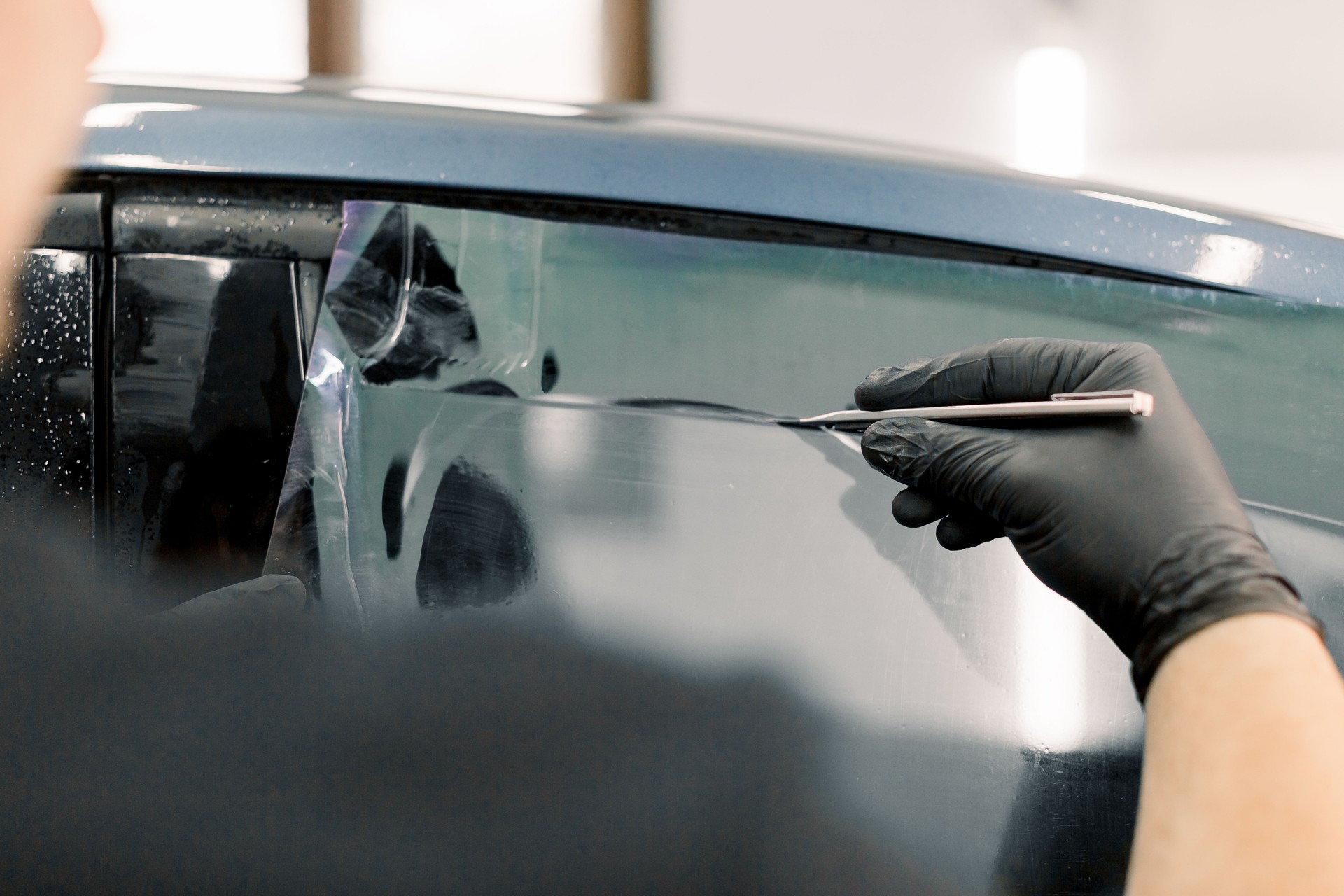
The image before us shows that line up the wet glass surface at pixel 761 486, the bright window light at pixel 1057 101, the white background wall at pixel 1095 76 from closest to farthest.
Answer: the wet glass surface at pixel 761 486 → the white background wall at pixel 1095 76 → the bright window light at pixel 1057 101

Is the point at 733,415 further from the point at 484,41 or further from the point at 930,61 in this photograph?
the point at 484,41

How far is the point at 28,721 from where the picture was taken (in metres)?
0.64

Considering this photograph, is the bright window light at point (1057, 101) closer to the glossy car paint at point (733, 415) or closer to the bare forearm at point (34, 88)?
the glossy car paint at point (733, 415)

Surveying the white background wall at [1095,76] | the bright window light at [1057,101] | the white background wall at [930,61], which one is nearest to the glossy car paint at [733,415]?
the white background wall at [1095,76]

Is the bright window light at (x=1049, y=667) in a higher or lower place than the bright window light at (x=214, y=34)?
lower

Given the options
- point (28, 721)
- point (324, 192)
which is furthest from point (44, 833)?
point (324, 192)

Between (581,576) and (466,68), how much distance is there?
4007 mm

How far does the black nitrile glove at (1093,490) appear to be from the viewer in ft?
2.08

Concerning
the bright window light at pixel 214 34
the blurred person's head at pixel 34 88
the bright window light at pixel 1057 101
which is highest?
the bright window light at pixel 214 34

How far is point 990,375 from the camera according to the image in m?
0.77

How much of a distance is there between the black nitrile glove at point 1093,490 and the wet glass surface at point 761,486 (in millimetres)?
57

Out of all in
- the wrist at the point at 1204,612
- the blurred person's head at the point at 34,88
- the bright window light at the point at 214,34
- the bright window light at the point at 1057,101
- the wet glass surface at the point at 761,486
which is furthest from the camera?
the bright window light at the point at 214,34

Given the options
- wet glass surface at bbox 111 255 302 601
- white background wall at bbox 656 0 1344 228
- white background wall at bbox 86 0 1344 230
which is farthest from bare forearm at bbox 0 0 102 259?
white background wall at bbox 86 0 1344 230

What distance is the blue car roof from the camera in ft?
2.56
